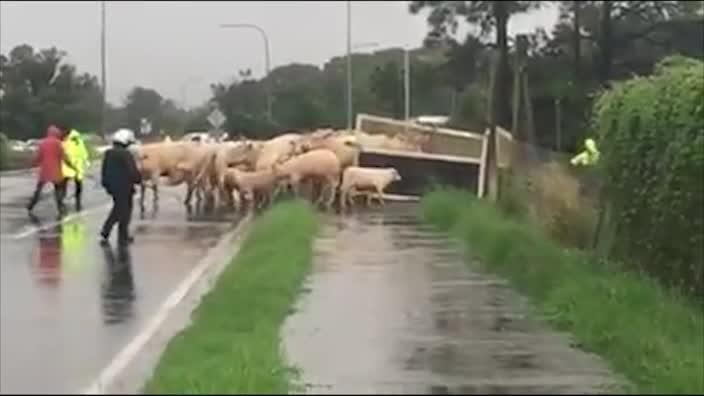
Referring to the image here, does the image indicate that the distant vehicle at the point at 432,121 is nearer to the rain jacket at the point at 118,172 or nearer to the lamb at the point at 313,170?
the lamb at the point at 313,170

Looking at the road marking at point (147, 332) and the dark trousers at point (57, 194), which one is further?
the dark trousers at point (57, 194)

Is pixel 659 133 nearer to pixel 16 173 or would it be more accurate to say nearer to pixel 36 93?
pixel 16 173

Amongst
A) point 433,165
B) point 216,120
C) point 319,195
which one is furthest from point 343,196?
point 216,120

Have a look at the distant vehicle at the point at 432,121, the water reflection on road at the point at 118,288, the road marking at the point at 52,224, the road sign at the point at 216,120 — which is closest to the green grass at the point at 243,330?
the water reflection on road at the point at 118,288

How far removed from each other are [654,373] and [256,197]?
21.1 m

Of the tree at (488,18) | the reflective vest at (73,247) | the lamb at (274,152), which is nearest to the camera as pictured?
the reflective vest at (73,247)

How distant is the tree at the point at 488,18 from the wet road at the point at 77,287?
990 centimetres

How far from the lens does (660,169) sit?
14.4 meters

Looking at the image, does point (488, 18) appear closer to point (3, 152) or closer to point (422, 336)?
point (3, 152)

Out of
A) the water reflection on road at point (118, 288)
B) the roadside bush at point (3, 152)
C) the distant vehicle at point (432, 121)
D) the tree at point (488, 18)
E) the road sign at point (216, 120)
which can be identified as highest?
the tree at point (488, 18)

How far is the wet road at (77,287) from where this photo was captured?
11414 millimetres

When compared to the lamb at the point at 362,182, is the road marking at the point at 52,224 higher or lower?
lower

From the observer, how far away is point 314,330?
1240cm

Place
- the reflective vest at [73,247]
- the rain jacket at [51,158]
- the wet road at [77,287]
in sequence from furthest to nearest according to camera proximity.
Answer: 1. the rain jacket at [51,158]
2. the reflective vest at [73,247]
3. the wet road at [77,287]
